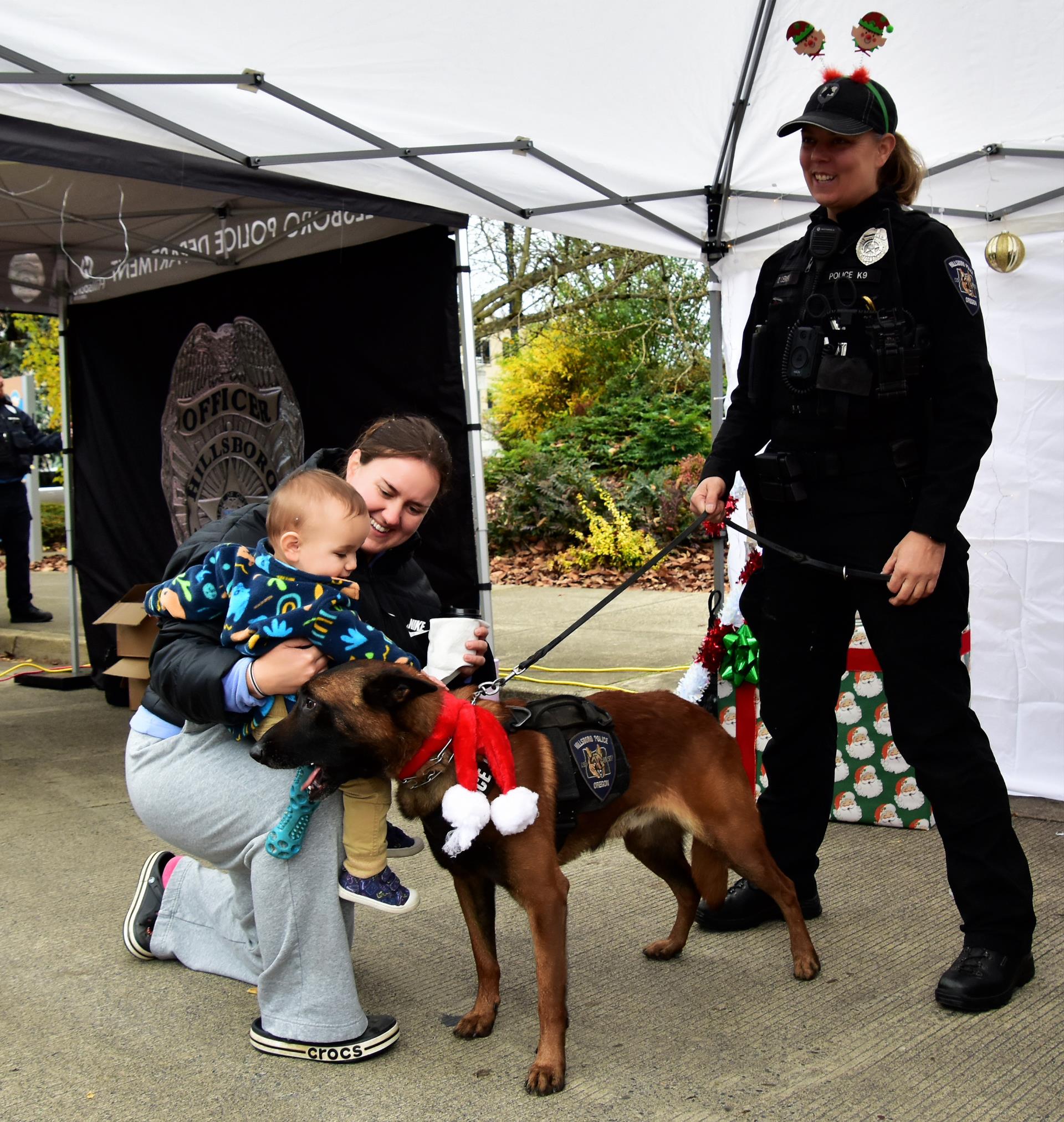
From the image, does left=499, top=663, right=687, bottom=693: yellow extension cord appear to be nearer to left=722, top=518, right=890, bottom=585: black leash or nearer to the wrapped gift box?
the wrapped gift box

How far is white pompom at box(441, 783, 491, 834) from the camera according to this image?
2400 mm

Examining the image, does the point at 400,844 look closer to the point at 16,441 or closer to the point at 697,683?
the point at 697,683

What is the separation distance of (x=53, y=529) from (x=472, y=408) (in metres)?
12.5

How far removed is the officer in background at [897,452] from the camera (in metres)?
2.74

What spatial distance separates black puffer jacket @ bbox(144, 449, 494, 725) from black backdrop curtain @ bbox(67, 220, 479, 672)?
89.7 inches

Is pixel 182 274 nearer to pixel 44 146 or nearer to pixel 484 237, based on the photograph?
pixel 44 146

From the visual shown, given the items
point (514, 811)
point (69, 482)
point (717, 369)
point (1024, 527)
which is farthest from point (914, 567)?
point (69, 482)

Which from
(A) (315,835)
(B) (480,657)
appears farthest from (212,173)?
(A) (315,835)

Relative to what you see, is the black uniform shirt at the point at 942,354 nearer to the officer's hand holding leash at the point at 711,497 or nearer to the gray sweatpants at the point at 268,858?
the officer's hand holding leash at the point at 711,497

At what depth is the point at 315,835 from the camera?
254 cm

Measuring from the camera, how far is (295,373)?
617 cm

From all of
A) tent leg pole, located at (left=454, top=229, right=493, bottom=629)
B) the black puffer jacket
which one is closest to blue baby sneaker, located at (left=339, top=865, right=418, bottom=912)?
the black puffer jacket

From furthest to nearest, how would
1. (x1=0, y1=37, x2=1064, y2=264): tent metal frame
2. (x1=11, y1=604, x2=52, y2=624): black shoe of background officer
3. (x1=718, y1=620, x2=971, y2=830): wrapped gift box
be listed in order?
(x1=11, y1=604, x2=52, y2=624): black shoe of background officer, (x1=718, y1=620, x2=971, y2=830): wrapped gift box, (x1=0, y1=37, x2=1064, y2=264): tent metal frame

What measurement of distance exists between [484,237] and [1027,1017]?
14570 mm
